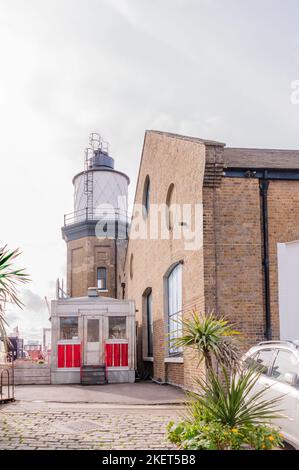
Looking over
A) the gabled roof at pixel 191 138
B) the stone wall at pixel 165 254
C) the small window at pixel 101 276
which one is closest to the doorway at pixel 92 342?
the stone wall at pixel 165 254

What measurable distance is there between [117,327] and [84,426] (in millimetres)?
11526

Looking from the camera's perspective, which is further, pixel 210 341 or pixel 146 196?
pixel 146 196

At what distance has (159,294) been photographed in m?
19.5

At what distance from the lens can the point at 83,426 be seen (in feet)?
31.4

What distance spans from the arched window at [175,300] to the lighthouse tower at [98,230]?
17.3m

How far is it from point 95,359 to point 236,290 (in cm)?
861

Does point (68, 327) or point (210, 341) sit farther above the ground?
point (210, 341)

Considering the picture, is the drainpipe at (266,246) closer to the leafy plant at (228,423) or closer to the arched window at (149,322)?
the leafy plant at (228,423)

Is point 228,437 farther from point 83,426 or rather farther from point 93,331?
point 93,331

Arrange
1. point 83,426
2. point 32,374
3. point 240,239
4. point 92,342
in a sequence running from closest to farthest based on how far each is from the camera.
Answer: point 83,426 < point 240,239 < point 32,374 < point 92,342

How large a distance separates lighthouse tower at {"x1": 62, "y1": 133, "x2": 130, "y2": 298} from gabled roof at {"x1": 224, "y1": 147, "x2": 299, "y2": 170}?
1985cm

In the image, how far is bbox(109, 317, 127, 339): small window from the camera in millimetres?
21000

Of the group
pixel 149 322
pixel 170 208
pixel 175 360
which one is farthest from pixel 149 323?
pixel 170 208
